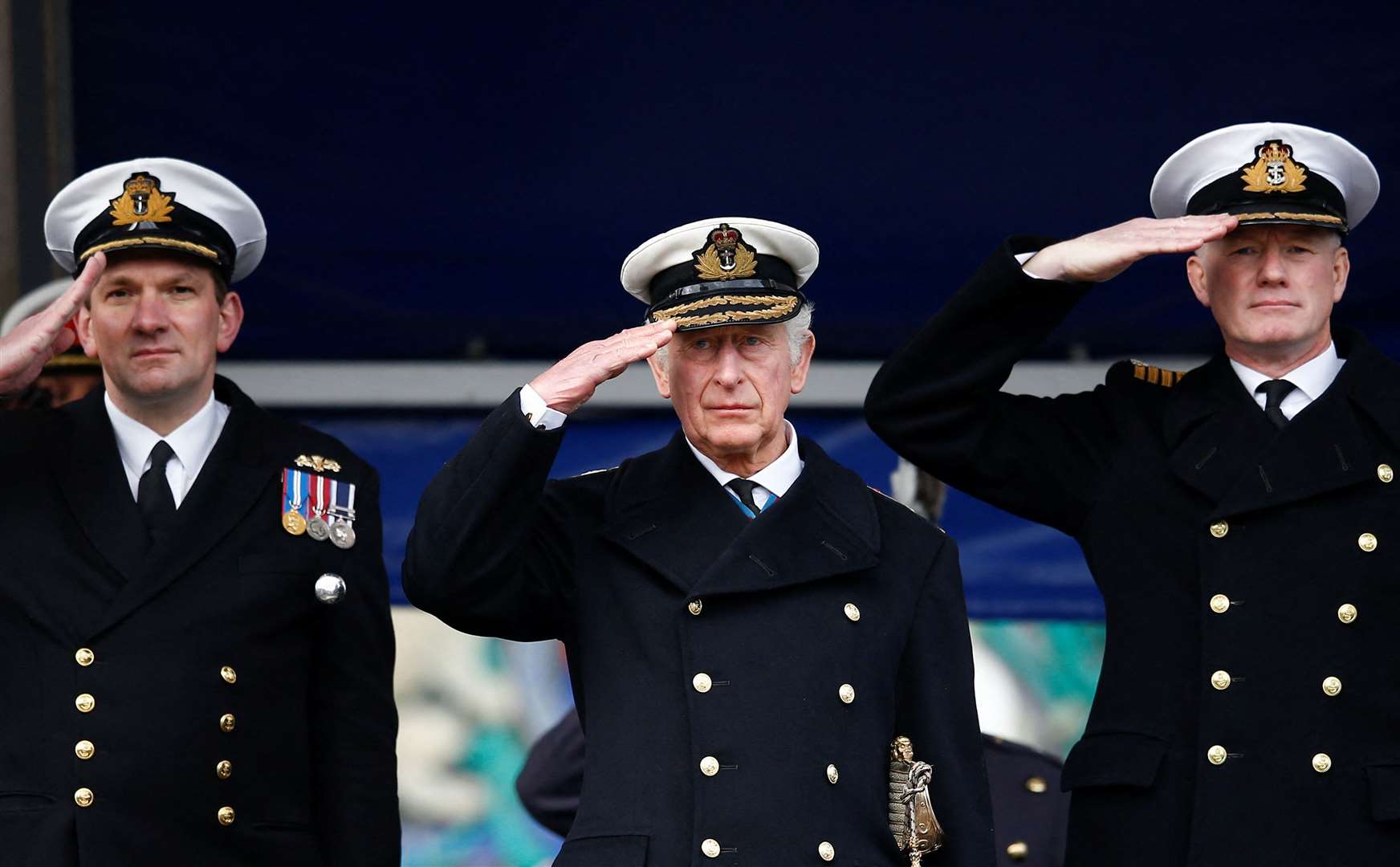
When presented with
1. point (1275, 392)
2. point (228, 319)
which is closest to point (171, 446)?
point (228, 319)

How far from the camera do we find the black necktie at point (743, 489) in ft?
12.3

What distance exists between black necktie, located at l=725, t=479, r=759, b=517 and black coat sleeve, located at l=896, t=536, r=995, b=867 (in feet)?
1.07

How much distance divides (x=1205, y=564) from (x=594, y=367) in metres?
1.07

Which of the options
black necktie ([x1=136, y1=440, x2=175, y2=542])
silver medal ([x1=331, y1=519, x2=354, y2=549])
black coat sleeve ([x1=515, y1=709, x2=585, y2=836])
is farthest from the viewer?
black coat sleeve ([x1=515, y1=709, x2=585, y2=836])

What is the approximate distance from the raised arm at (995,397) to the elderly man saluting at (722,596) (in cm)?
16

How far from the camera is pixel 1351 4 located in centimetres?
519

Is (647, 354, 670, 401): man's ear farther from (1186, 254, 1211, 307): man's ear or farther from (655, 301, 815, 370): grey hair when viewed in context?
(1186, 254, 1211, 307): man's ear

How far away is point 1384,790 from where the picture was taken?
350 centimetres

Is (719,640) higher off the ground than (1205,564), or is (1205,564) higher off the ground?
(1205,564)

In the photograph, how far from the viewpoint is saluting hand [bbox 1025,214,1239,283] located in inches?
146

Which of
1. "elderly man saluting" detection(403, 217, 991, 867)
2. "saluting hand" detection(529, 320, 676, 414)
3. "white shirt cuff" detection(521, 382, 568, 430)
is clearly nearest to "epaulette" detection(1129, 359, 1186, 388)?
"elderly man saluting" detection(403, 217, 991, 867)

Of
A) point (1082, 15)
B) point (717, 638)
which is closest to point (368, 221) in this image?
point (1082, 15)

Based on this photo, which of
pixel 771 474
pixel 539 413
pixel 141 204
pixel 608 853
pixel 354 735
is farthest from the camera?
pixel 141 204

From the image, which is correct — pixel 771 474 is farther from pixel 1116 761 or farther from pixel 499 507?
pixel 1116 761
